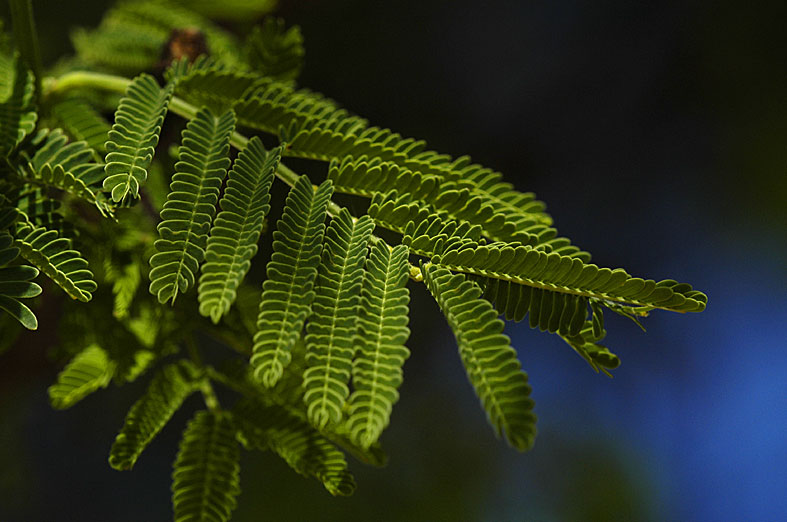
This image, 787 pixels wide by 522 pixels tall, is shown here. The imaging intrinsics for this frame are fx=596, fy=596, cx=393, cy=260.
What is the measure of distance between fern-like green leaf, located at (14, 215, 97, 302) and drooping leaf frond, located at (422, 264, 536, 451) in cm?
23

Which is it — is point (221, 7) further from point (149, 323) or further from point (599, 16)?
point (599, 16)

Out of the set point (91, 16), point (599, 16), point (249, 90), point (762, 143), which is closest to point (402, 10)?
point (599, 16)

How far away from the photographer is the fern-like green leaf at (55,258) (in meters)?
0.38

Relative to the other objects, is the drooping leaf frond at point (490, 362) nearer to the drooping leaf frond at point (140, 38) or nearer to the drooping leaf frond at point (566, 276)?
the drooping leaf frond at point (566, 276)

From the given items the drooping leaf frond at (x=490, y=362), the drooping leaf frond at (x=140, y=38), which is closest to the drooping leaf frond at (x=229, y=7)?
the drooping leaf frond at (x=140, y=38)

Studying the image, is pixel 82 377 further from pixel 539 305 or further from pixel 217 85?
pixel 539 305

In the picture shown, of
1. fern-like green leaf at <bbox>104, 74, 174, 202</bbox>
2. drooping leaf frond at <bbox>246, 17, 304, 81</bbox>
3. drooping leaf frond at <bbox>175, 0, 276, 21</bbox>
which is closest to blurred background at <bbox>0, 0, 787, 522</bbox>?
drooping leaf frond at <bbox>175, 0, 276, 21</bbox>

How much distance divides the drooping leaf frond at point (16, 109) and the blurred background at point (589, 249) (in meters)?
0.87

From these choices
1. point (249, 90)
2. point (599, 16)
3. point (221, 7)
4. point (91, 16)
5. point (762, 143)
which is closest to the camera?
point (249, 90)

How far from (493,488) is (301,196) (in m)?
1.29

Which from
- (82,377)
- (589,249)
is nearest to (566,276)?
(82,377)

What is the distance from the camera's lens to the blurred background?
1358 mm

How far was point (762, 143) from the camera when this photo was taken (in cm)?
147

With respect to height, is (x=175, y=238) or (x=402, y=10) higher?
(x=402, y=10)
